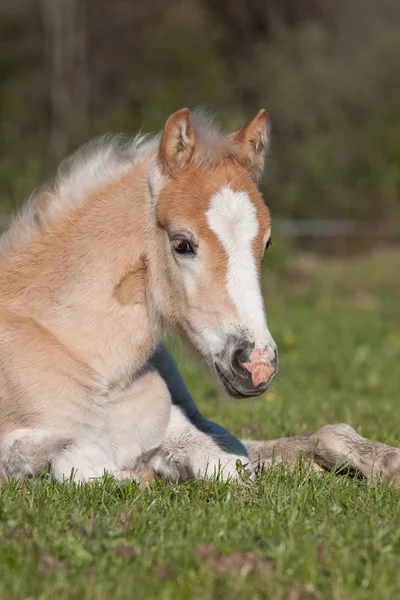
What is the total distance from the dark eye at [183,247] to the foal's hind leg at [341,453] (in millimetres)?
1112

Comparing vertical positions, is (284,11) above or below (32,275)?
above

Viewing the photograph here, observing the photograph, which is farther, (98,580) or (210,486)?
(210,486)

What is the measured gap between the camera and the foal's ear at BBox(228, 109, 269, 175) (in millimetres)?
4941

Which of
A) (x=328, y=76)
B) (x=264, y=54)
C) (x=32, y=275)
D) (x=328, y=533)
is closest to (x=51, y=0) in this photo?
(x=264, y=54)

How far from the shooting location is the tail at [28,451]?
4441mm

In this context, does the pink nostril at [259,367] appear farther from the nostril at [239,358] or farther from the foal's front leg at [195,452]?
the foal's front leg at [195,452]

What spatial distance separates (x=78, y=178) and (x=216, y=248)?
1179 millimetres

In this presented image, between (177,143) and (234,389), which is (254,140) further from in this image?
(234,389)

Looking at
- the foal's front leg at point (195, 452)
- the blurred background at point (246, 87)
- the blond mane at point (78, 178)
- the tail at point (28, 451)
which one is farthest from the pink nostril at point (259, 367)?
the blurred background at point (246, 87)

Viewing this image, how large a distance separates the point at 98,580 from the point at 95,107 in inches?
1127

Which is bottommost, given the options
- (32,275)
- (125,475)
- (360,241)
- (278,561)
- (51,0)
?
(360,241)

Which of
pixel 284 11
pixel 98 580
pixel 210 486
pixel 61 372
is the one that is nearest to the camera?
pixel 98 580

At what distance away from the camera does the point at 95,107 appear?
1204 inches

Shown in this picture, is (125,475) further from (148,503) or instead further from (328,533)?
(328,533)
